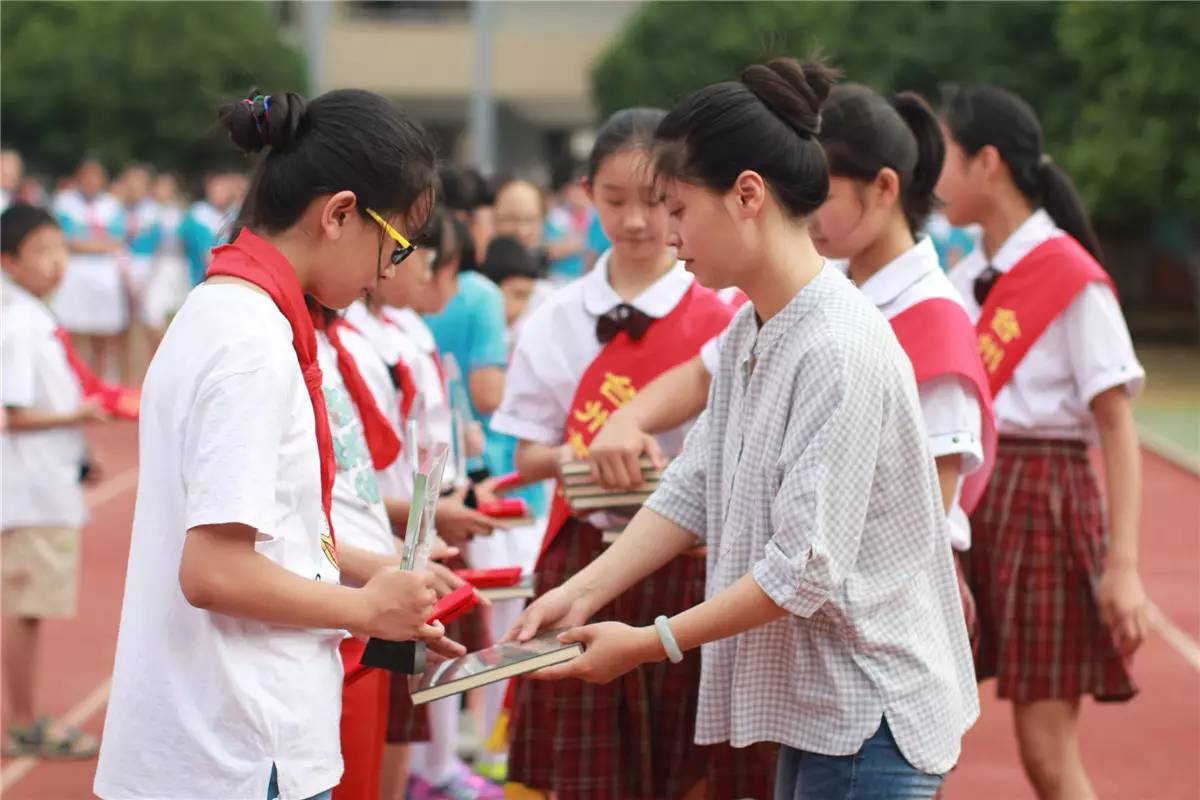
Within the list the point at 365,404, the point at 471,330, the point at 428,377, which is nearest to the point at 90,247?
the point at 471,330

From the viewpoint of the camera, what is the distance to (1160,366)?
64.5 feet

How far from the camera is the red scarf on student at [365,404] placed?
3.44m

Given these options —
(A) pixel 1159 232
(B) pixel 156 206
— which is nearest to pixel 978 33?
(A) pixel 1159 232

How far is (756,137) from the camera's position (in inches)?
106

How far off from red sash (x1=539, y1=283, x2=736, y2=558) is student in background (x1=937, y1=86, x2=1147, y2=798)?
86 cm

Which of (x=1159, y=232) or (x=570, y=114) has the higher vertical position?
(x=570, y=114)

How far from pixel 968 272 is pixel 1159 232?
22.6 meters

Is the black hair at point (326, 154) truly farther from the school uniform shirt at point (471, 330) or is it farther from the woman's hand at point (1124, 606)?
the school uniform shirt at point (471, 330)

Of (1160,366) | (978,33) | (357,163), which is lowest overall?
(1160,366)

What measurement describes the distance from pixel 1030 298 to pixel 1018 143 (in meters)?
0.41

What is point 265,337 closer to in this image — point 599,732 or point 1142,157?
point 599,732

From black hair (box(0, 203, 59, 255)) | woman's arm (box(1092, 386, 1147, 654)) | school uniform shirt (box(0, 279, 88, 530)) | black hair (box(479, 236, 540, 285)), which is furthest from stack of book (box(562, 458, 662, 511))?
black hair (box(479, 236, 540, 285))

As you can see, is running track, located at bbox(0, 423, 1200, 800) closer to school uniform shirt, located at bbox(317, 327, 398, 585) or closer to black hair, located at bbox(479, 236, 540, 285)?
black hair, located at bbox(479, 236, 540, 285)

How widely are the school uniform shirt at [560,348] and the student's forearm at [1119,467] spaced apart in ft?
3.70
